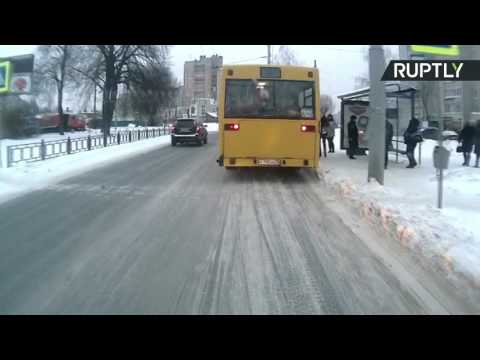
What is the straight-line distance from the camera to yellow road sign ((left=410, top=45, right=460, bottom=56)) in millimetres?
6699

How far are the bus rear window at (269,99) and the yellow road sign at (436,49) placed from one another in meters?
4.85

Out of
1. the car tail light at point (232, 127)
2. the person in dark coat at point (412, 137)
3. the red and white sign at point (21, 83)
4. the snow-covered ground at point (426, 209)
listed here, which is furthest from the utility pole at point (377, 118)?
the red and white sign at point (21, 83)

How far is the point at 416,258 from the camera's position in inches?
214

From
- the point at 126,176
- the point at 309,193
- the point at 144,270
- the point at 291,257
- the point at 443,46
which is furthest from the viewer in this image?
the point at 126,176

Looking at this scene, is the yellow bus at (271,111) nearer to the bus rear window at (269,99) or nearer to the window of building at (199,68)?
the bus rear window at (269,99)

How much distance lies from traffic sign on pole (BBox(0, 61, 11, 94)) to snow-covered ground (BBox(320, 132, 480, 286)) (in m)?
10.0

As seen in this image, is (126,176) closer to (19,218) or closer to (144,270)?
(19,218)

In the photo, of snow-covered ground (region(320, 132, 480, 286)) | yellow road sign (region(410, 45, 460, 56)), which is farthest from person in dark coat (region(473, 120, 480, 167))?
yellow road sign (region(410, 45, 460, 56))

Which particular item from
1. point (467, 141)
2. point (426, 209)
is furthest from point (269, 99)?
point (467, 141)

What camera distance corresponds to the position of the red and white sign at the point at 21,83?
13.5 metres

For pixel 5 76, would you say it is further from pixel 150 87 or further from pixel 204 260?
pixel 150 87
